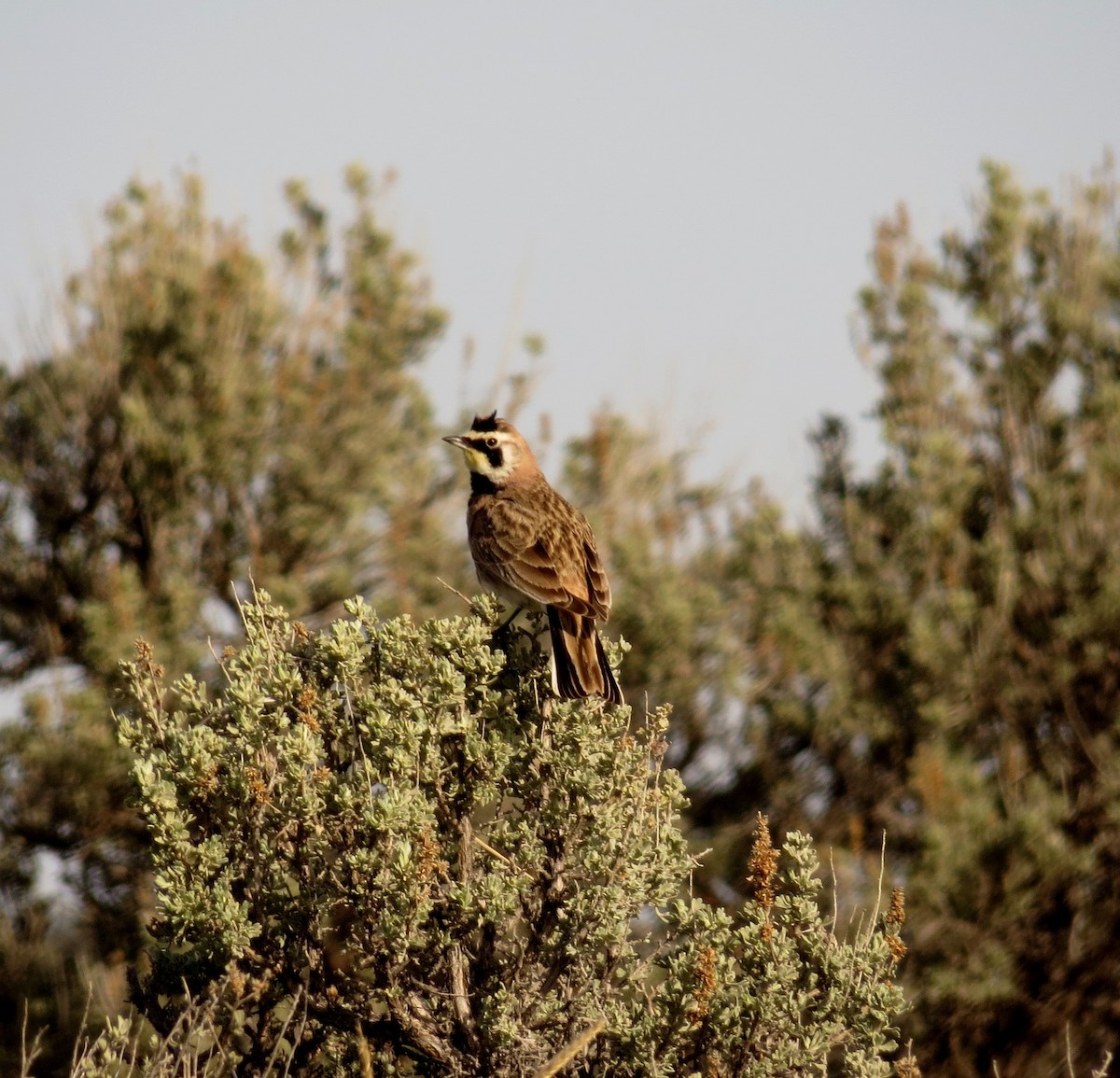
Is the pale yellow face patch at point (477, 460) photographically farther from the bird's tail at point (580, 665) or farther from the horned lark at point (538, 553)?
the bird's tail at point (580, 665)

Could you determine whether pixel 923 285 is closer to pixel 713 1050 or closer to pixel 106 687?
pixel 106 687

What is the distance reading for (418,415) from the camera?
617 inches

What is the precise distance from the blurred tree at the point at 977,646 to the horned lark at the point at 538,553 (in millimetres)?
5493

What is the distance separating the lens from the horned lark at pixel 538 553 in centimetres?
572

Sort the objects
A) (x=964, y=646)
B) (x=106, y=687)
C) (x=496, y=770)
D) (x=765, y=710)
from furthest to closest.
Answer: (x=765, y=710) → (x=964, y=646) → (x=106, y=687) → (x=496, y=770)

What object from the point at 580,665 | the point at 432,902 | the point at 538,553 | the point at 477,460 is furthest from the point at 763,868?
the point at 477,460

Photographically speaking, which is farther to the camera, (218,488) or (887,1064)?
(218,488)

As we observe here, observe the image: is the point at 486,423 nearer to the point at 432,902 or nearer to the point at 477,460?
the point at 477,460

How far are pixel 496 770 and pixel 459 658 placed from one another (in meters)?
0.41

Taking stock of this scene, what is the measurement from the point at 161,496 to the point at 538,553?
804 cm

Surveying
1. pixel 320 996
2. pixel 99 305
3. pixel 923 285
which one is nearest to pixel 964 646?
pixel 923 285

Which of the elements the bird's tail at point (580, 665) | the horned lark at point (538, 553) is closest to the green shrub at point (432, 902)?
the bird's tail at point (580, 665)

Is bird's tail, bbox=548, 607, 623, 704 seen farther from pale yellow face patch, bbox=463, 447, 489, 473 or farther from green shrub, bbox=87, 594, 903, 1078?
pale yellow face patch, bbox=463, 447, 489, 473

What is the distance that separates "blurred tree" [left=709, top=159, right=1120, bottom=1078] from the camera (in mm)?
11945
